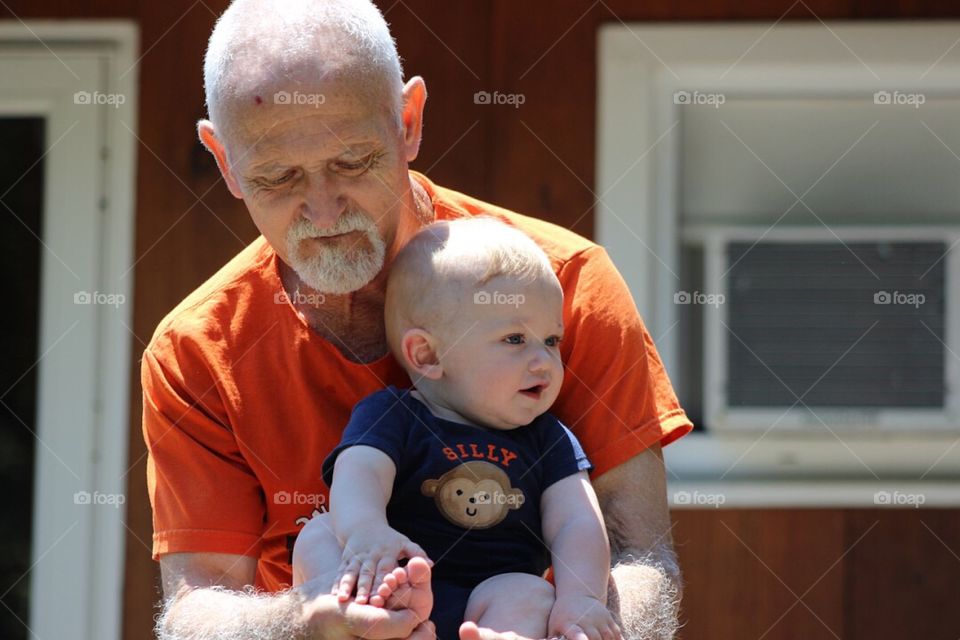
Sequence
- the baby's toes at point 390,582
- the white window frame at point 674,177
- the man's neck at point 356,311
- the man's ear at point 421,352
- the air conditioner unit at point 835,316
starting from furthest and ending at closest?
the air conditioner unit at point 835,316, the white window frame at point 674,177, the man's neck at point 356,311, the man's ear at point 421,352, the baby's toes at point 390,582

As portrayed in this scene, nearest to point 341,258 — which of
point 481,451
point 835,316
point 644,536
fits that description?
point 481,451

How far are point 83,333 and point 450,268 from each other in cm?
210

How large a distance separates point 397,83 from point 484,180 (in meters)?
1.54

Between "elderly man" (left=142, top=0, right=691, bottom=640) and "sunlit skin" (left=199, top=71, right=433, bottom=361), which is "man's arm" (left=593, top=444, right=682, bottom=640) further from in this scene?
"sunlit skin" (left=199, top=71, right=433, bottom=361)

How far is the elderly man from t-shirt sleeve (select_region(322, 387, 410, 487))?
0.16 m

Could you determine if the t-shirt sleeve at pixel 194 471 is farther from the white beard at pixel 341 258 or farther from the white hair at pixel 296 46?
the white hair at pixel 296 46

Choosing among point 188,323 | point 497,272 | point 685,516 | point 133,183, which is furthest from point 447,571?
point 133,183

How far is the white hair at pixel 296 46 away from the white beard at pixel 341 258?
0.71 feet

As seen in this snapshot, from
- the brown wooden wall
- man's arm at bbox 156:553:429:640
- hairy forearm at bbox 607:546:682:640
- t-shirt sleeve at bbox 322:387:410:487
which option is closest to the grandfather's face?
t-shirt sleeve at bbox 322:387:410:487

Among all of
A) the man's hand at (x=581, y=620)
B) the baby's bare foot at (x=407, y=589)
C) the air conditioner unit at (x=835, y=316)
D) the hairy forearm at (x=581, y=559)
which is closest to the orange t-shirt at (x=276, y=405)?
the hairy forearm at (x=581, y=559)

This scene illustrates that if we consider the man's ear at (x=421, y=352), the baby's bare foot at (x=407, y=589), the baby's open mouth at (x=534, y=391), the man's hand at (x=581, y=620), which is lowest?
the man's hand at (x=581, y=620)

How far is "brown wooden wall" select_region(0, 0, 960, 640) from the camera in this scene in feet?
13.5

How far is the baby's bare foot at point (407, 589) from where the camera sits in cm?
211

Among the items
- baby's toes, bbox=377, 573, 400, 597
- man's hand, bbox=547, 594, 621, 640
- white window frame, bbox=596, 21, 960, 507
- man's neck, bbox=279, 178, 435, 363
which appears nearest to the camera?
baby's toes, bbox=377, 573, 400, 597
